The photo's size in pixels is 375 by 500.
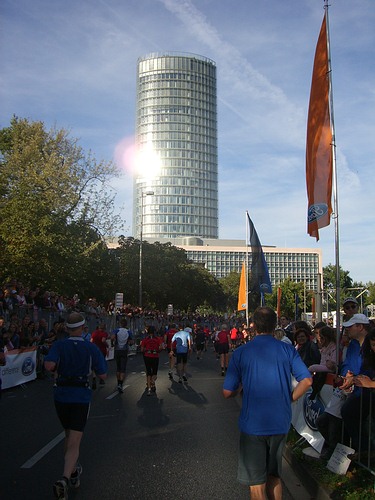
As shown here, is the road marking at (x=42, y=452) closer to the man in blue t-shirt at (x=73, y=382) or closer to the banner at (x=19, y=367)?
the man in blue t-shirt at (x=73, y=382)

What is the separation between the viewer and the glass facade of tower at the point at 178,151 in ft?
626

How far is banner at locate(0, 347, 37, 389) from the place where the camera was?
14648 mm

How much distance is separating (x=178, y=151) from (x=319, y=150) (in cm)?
18648

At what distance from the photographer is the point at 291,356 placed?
4.41 metres

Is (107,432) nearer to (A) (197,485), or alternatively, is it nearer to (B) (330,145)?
(A) (197,485)

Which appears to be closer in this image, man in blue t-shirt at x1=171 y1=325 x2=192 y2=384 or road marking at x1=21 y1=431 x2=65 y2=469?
road marking at x1=21 y1=431 x2=65 y2=469

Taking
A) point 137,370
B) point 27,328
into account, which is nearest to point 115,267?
point 137,370

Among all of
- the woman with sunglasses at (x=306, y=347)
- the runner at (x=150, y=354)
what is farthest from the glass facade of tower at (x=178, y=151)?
the woman with sunglasses at (x=306, y=347)

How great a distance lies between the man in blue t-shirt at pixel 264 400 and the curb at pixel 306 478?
1.43 metres

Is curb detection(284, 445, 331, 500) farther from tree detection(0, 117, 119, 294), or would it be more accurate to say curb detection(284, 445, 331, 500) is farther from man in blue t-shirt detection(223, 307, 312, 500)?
tree detection(0, 117, 119, 294)

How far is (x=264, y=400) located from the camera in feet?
14.0

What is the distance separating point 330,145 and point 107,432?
5.52 meters

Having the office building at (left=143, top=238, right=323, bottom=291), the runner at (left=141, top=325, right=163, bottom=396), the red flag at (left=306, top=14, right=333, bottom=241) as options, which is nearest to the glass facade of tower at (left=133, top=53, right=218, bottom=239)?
the office building at (left=143, top=238, right=323, bottom=291)

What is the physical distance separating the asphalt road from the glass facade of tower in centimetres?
17647
